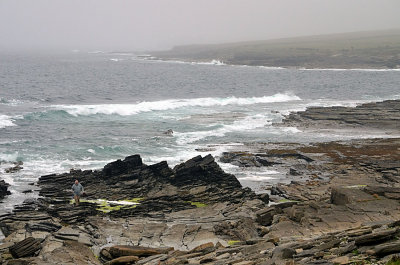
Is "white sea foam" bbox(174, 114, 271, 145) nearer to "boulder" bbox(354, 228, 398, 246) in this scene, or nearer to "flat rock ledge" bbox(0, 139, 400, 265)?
"flat rock ledge" bbox(0, 139, 400, 265)

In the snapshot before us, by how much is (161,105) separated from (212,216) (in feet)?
167

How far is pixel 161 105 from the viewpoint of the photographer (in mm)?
77312

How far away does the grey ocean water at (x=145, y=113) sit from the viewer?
1738 inches

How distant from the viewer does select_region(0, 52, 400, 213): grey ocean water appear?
1738 inches

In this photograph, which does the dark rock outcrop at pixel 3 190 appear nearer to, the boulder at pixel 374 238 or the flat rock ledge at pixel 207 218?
the flat rock ledge at pixel 207 218

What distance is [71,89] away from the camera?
324 ft

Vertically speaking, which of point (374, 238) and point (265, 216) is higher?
point (374, 238)

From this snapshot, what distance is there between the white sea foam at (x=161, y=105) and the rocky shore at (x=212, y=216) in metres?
33.2

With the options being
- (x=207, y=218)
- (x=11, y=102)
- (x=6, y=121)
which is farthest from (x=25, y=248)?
(x=11, y=102)

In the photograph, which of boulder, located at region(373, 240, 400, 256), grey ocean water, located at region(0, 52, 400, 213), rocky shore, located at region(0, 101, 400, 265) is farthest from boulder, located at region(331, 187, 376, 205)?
grey ocean water, located at region(0, 52, 400, 213)

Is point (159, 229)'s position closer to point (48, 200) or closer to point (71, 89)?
point (48, 200)

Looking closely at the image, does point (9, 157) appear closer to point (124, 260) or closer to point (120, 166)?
point (120, 166)

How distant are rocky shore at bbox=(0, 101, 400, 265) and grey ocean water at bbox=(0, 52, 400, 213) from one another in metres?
4.28

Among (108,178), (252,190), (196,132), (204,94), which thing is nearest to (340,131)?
(196,132)
